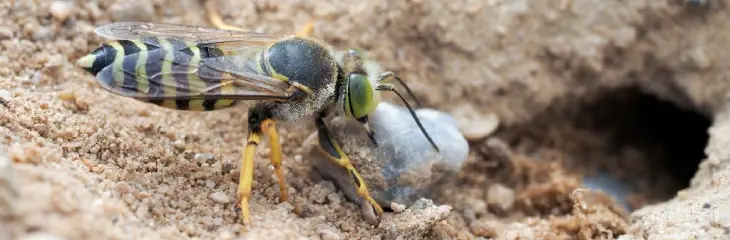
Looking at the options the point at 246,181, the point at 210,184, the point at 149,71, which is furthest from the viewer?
the point at 210,184

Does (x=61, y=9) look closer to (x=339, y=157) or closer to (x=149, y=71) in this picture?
(x=149, y=71)

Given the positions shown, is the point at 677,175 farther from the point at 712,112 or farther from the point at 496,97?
the point at 496,97

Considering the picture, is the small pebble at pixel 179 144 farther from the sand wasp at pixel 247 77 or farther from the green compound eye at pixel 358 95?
the green compound eye at pixel 358 95

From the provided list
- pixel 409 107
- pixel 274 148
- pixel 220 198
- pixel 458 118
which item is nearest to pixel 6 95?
pixel 220 198

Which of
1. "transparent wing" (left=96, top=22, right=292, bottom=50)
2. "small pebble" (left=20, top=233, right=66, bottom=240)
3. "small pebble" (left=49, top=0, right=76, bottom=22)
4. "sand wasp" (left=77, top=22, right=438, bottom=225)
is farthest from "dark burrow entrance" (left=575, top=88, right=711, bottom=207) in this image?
"small pebble" (left=20, top=233, right=66, bottom=240)

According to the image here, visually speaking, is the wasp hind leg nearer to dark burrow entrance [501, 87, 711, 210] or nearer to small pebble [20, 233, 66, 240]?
dark burrow entrance [501, 87, 711, 210]

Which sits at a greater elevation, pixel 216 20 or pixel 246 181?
pixel 216 20
